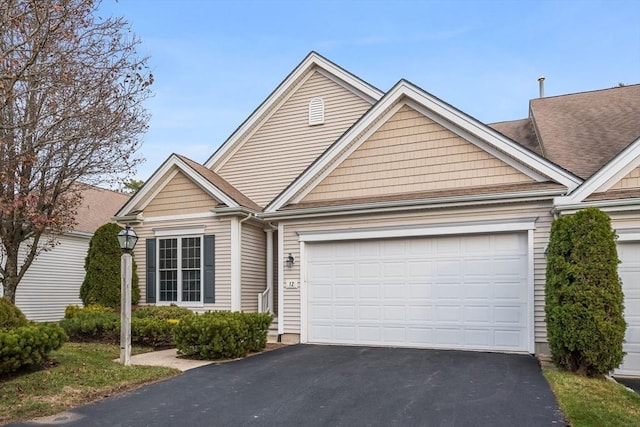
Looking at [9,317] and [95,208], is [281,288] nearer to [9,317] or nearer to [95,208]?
[9,317]

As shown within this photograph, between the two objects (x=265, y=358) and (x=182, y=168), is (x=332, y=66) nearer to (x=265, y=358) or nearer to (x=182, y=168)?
(x=182, y=168)

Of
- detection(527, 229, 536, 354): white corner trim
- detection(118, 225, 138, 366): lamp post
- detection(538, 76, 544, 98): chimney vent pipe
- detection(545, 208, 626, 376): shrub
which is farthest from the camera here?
detection(538, 76, 544, 98): chimney vent pipe

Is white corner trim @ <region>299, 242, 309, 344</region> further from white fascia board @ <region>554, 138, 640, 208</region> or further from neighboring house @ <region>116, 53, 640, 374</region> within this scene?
white fascia board @ <region>554, 138, 640, 208</region>

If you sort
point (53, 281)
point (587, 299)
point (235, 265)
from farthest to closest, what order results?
point (53, 281) → point (235, 265) → point (587, 299)

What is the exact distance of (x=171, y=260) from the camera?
13945mm

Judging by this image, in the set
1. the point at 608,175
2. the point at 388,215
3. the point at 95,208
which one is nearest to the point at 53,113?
the point at 388,215

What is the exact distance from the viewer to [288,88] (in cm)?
1574

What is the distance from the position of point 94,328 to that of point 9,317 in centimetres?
327

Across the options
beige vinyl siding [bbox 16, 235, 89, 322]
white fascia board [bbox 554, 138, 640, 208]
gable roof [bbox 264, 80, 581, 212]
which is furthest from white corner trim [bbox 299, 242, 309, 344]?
beige vinyl siding [bbox 16, 235, 89, 322]

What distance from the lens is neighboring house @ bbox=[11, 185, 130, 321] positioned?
58.5 ft

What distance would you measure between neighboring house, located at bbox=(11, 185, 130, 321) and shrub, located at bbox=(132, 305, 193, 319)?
251 inches

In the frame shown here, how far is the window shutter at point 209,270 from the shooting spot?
13125 mm

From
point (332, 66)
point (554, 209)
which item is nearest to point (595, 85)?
point (332, 66)

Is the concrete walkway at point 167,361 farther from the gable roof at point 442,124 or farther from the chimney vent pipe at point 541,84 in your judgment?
the chimney vent pipe at point 541,84
